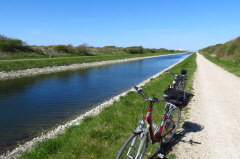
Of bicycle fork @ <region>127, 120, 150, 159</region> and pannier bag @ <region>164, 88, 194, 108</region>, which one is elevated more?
pannier bag @ <region>164, 88, 194, 108</region>

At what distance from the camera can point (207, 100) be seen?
10578mm

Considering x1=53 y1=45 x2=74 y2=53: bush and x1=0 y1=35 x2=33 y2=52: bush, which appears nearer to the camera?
x1=0 y1=35 x2=33 y2=52: bush

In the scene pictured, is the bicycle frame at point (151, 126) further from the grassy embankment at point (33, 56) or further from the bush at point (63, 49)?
the bush at point (63, 49)

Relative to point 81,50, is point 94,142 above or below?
below

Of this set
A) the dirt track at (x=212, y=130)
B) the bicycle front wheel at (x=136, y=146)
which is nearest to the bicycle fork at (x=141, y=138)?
the bicycle front wheel at (x=136, y=146)

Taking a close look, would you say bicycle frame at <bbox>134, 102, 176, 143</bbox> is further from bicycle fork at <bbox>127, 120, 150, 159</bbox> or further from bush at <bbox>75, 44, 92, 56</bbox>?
bush at <bbox>75, 44, 92, 56</bbox>

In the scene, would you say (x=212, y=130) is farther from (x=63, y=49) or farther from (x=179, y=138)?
(x=63, y=49)

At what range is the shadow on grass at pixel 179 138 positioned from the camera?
520cm

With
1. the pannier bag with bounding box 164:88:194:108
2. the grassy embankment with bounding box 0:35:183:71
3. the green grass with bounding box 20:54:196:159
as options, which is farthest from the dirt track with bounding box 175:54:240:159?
the grassy embankment with bounding box 0:35:183:71

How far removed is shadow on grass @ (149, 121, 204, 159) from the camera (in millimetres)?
5196

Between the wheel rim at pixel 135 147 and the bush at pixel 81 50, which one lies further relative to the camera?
the bush at pixel 81 50

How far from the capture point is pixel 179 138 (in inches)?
241

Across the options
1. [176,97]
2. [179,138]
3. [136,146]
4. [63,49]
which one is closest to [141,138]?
[136,146]

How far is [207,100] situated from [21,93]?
1490 cm
